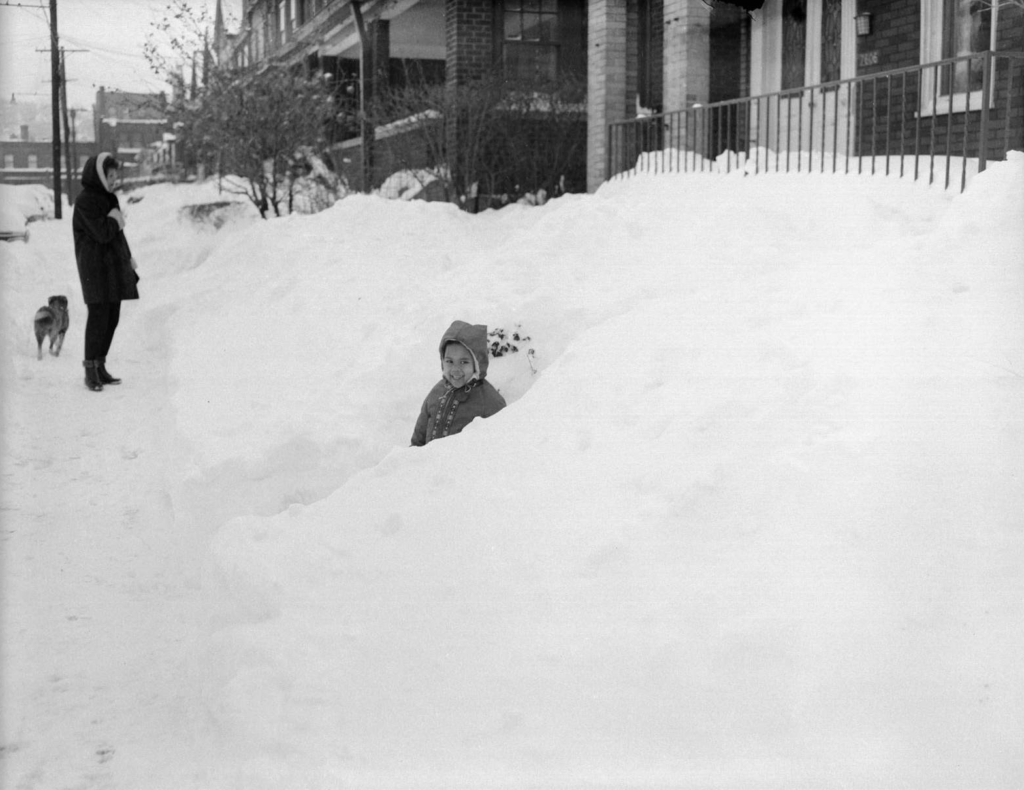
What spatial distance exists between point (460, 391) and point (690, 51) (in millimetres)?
8795

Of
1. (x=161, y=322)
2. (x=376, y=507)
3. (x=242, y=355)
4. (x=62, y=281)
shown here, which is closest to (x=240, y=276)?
(x=161, y=322)

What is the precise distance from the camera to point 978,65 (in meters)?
10.8

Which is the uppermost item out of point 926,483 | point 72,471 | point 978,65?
point 978,65

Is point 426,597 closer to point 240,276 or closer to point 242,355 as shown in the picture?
point 242,355

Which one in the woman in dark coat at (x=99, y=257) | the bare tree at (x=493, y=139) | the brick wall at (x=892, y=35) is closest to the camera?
the woman in dark coat at (x=99, y=257)

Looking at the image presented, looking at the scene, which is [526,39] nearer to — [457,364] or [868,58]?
[868,58]

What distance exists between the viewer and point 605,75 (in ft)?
48.3

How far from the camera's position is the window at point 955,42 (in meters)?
10.8

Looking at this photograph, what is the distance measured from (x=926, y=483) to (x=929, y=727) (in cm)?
88

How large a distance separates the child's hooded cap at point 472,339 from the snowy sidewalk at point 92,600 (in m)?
1.58

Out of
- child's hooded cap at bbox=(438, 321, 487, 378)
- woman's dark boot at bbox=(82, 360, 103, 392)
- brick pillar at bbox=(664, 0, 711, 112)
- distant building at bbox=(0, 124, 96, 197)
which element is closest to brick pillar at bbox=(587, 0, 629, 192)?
brick pillar at bbox=(664, 0, 711, 112)

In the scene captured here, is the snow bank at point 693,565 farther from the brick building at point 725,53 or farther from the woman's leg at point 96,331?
the brick building at point 725,53

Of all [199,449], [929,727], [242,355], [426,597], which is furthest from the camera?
[242,355]

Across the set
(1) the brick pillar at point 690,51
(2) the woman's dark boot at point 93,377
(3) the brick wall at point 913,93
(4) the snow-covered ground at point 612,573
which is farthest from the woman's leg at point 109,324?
(1) the brick pillar at point 690,51
